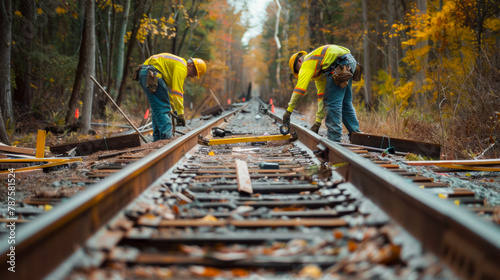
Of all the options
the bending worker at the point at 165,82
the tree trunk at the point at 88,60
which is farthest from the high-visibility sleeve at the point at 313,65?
the tree trunk at the point at 88,60

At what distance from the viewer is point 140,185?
2.45m

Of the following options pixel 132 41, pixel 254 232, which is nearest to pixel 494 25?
pixel 254 232

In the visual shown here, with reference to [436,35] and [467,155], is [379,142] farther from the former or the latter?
[436,35]

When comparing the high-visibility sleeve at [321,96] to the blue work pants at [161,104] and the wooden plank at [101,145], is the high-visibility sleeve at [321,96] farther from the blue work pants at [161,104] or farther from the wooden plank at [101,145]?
the wooden plank at [101,145]

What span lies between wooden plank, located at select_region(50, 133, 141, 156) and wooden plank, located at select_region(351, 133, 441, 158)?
3.61m

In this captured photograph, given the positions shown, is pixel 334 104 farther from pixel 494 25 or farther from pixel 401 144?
pixel 494 25

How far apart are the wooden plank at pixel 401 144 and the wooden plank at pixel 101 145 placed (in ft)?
11.8

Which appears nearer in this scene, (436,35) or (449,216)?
(449,216)

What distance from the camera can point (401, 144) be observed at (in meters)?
4.81

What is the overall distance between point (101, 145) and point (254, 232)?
4.13m

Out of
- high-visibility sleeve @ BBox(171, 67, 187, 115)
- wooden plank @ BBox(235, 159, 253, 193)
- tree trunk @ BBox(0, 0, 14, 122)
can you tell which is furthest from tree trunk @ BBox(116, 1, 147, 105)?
wooden plank @ BBox(235, 159, 253, 193)

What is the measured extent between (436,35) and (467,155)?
490 centimetres

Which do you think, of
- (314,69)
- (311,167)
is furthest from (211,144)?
(311,167)

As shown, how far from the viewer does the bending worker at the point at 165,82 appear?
5832 mm
